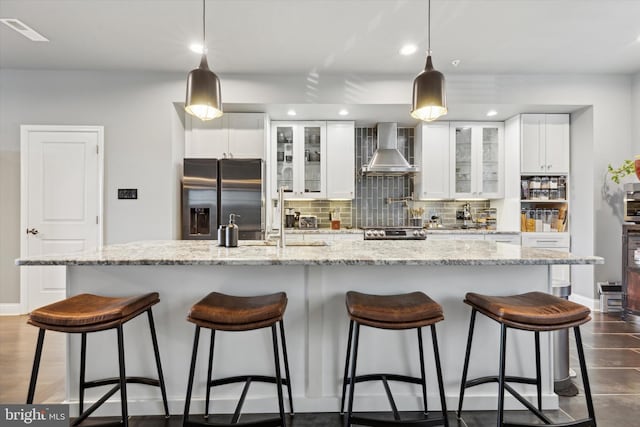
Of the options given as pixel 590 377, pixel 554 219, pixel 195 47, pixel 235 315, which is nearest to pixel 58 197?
pixel 195 47

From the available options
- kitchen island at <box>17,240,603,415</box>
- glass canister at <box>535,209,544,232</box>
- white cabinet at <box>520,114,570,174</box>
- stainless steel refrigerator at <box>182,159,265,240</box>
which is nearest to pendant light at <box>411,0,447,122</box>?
kitchen island at <box>17,240,603,415</box>

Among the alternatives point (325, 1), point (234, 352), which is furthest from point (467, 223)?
point (234, 352)

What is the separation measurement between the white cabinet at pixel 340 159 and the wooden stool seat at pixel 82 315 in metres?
3.27

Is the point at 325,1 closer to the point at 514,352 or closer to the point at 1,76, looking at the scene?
the point at 514,352

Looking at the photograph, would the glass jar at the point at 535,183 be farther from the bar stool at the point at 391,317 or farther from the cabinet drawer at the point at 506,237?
the bar stool at the point at 391,317

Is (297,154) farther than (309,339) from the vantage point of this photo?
Yes

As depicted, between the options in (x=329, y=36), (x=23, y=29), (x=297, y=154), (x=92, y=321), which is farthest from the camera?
(x=297, y=154)

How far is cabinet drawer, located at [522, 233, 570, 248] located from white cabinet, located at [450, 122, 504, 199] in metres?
0.64

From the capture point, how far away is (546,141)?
172 inches

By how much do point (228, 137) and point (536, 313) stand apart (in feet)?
12.1

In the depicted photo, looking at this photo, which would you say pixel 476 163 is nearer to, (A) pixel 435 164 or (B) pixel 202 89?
(A) pixel 435 164

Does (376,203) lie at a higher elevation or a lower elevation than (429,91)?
lower

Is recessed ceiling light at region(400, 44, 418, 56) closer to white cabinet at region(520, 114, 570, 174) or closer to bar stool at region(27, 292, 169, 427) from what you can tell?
white cabinet at region(520, 114, 570, 174)

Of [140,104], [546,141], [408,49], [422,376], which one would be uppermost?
[408,49]
